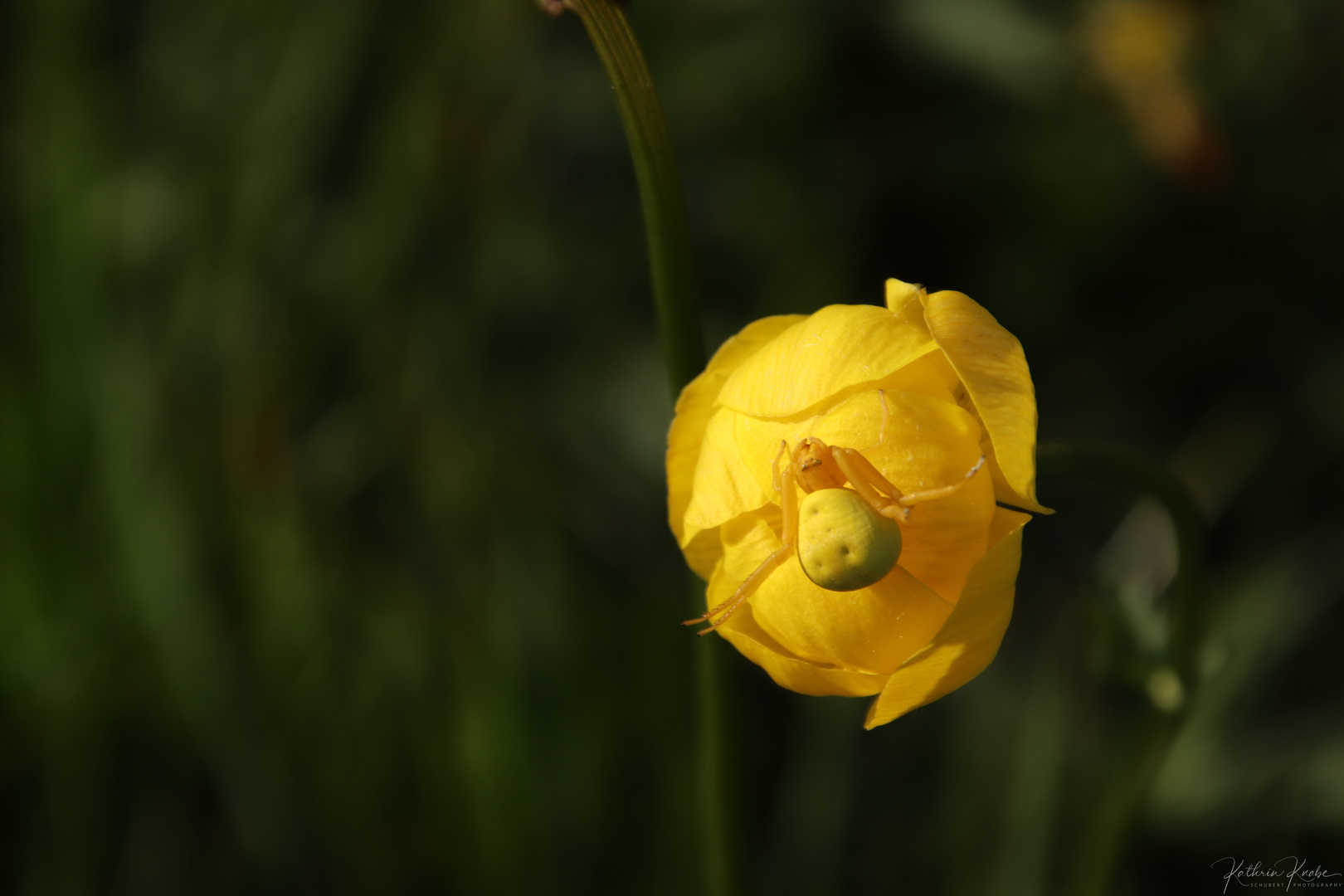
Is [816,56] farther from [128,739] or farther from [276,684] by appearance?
[128,739]

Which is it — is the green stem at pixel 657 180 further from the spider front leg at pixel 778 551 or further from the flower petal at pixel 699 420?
the spider front leg at pixel 778 551

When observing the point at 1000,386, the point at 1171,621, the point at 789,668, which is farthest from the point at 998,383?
the point at 1171,621

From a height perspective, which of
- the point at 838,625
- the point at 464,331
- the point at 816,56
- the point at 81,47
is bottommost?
the point at 838,625

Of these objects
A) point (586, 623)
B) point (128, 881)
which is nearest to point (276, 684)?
point (128, 881)

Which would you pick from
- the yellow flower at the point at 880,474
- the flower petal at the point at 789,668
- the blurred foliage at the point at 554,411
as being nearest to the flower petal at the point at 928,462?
the yellow flower at the point at 880,474

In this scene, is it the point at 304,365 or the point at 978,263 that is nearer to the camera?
the point at 304,365

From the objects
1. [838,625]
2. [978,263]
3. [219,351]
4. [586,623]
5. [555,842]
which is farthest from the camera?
[978,263]

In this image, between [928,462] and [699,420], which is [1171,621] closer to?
[928,462]
